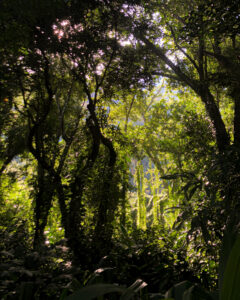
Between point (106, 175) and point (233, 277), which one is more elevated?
point (106, 175)

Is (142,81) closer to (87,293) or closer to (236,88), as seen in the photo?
(236,88)

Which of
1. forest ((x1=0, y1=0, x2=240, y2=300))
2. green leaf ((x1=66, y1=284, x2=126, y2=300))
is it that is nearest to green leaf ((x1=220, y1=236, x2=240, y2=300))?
forest ((x1=0, y1=0, x2=240, y2=300))

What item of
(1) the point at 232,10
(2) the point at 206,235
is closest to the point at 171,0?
(1) the point at 232,10

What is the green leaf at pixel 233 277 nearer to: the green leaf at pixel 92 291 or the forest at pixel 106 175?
the forest at pixel 106 175

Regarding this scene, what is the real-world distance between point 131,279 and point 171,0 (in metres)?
6.66

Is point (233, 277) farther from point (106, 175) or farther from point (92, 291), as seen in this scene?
point (106, 175)

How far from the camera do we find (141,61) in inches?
245

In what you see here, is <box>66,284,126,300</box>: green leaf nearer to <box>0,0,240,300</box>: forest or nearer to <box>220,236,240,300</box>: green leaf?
<box>0,0,240,300</box>: forest

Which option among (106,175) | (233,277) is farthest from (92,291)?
(106,175)

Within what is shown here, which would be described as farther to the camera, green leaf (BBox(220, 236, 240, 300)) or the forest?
the forest

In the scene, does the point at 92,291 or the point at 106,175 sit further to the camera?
the point at 106,175

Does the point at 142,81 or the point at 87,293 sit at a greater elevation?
the point at 142,81

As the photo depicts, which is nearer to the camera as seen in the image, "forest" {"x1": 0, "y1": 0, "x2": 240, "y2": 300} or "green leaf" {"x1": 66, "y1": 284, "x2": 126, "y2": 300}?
"green leaf" {"x1": 66, "y1": 284, "x2": 126, "y2": 300}

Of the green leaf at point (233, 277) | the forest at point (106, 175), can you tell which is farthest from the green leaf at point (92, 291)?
the green leaf at point (233, 277)
